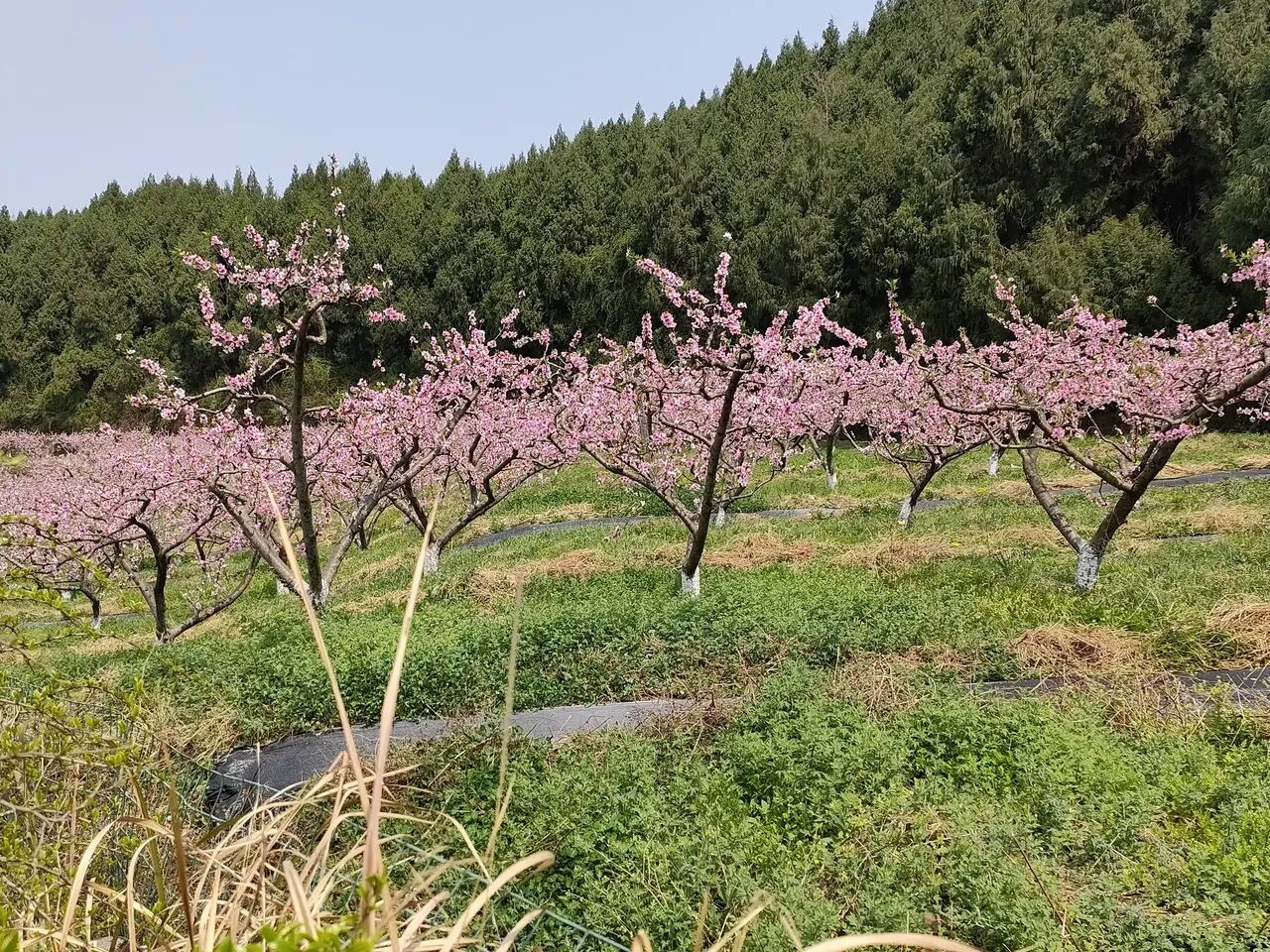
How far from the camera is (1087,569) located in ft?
30.7

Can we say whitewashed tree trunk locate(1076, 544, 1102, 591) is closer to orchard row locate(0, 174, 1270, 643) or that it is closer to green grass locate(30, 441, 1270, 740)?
orchard row locate(0, 174, 1270, 643)

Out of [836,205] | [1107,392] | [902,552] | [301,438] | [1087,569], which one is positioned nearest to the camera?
[301,438]

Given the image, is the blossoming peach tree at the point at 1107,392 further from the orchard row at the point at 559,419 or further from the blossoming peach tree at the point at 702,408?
the blossoming peach tree at the point at 702,408

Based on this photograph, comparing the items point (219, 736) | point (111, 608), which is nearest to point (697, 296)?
point (219, 736)

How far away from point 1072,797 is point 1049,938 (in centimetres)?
145

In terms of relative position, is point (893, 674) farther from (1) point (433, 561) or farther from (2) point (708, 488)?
(1) point (433, 561)

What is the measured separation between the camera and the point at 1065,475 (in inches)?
794

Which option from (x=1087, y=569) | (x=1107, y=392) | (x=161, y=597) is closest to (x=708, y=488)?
(x=1087, y=569)

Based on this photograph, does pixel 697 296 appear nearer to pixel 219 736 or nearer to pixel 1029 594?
pixel 1029 594

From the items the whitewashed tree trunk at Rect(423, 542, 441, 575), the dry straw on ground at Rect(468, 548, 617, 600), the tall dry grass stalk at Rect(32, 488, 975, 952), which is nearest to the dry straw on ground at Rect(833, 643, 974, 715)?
the tall dry grass stalk at Rect(32, 488, 975, 952)

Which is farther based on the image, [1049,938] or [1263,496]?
[1263,496]

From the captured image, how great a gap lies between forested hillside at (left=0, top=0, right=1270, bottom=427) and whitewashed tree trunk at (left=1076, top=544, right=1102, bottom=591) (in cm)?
594

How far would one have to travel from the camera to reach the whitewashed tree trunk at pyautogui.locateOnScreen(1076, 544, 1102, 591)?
9.33 metres

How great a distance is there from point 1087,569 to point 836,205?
28980mm
